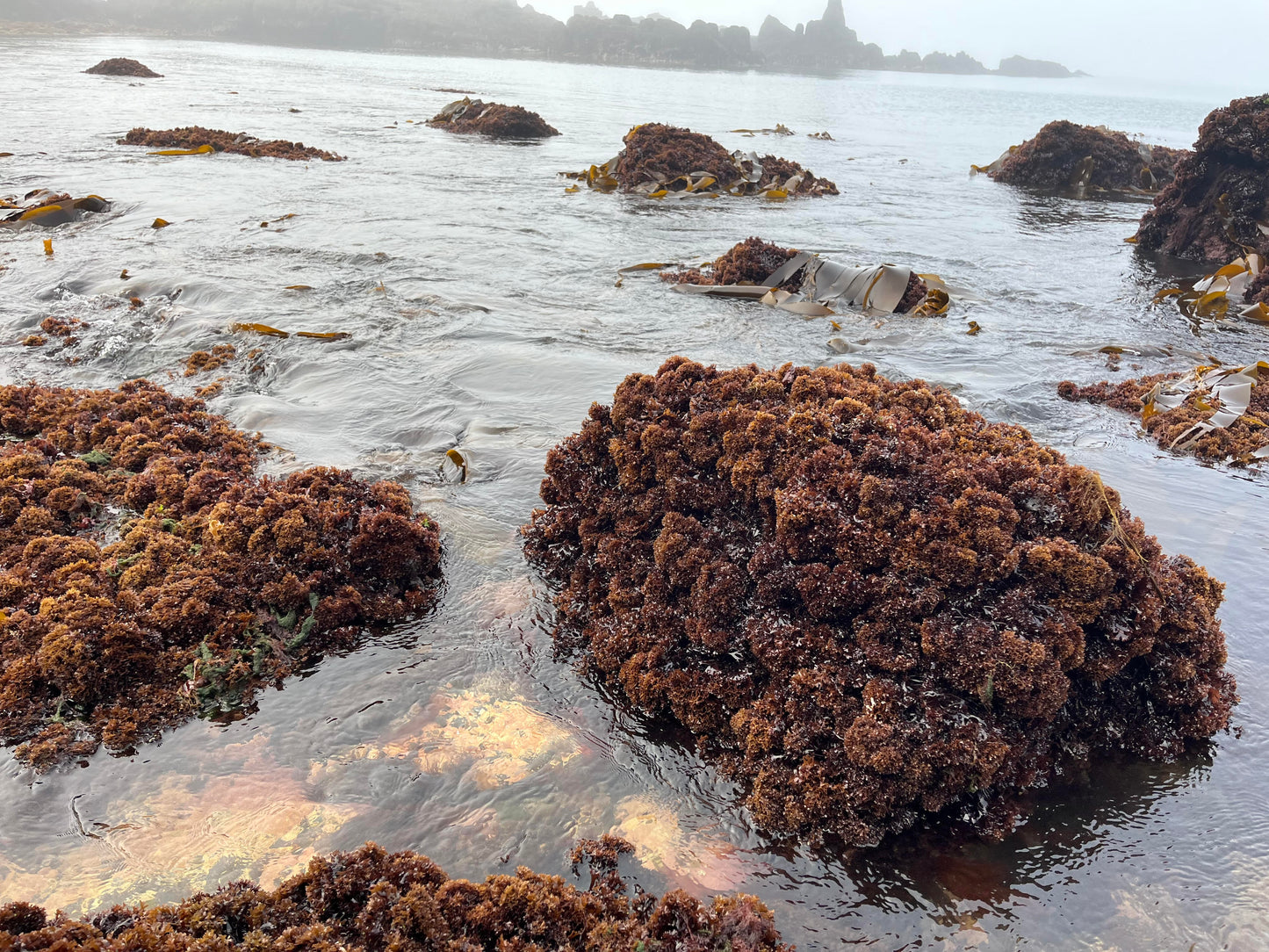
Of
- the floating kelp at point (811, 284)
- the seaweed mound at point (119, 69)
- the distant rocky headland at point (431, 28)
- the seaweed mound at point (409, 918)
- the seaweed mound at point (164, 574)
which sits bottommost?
the seaweed mound at point (409, 918)

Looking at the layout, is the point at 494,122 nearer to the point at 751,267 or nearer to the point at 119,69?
the point at 751,267

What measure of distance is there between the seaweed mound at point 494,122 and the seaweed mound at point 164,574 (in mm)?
21718

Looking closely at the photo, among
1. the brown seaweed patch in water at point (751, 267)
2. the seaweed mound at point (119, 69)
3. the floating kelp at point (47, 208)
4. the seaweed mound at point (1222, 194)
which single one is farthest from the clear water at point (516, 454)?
the seaweed mound at point (119, 69)

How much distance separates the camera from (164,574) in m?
3.67

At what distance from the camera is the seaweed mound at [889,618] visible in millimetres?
2852

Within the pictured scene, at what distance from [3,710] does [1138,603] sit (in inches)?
185

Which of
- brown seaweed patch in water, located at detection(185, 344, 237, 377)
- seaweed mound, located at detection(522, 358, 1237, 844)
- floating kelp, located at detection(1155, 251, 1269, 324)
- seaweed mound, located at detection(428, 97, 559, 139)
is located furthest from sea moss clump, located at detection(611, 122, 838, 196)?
seaweed mound, located at detection(522, 358, 1237, 844)

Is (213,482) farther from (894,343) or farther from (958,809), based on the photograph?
(894,343)

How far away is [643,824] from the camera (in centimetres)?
278

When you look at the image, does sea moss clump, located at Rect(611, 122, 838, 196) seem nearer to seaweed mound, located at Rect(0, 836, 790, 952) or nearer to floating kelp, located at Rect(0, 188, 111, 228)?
floating kelp, located at Rect(0, 188, 111, 228)

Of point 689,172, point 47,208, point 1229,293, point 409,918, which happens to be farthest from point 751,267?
point 47,208

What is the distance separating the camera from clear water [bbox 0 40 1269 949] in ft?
8.48

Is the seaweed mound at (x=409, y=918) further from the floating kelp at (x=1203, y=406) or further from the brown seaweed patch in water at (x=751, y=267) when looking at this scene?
the brown seaweed patch in water at (x=751, y=267)

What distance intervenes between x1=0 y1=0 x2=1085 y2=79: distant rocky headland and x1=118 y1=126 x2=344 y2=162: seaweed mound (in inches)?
2723
